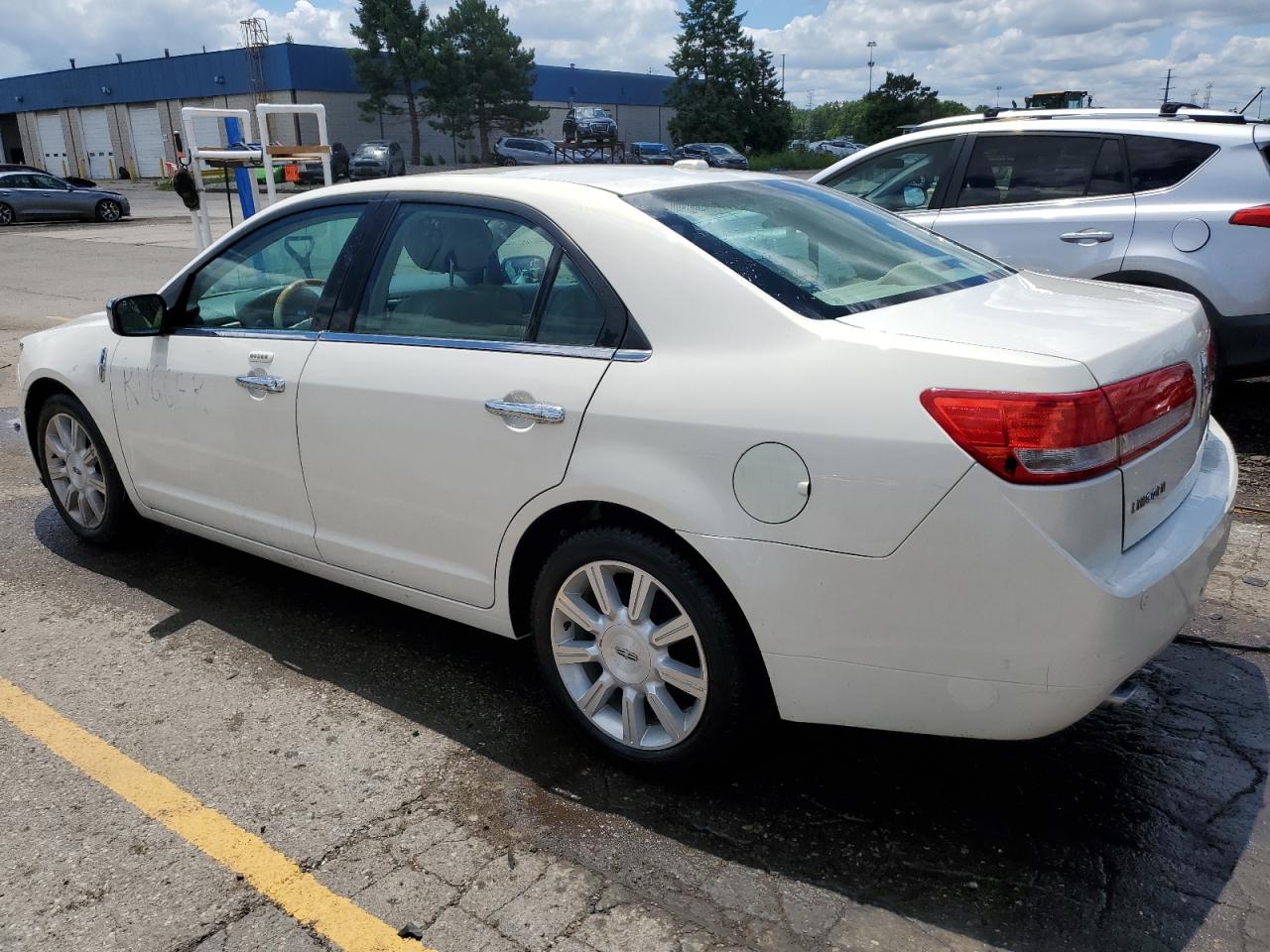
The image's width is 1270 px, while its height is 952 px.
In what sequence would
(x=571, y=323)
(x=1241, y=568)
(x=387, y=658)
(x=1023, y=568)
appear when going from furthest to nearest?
(x=1241, y=568)
(x=387, y=658)
(x=571, y=323)
(x=1023, y=568)

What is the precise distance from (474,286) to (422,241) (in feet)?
1.03

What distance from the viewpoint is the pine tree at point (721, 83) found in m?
62.7

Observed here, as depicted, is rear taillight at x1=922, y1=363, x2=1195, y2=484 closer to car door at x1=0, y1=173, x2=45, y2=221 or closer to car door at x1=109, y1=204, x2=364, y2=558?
car door at x1=109, y1=204, x2=364, y2=558

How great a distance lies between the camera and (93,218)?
95.1 ft

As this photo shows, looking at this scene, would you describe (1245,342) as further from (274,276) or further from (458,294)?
(274,276)

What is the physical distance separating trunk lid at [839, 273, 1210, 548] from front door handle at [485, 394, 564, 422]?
2.66 feet

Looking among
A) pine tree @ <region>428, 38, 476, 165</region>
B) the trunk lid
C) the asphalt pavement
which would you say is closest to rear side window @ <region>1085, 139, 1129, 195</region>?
the asphalt pavement

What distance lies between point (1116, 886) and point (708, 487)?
136 centimetres

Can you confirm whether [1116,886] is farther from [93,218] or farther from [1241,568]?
[93,218]

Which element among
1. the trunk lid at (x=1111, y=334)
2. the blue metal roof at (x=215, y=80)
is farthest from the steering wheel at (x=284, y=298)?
the blue metal roof at (x=215, y=80)

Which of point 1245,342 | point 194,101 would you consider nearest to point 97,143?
point 194,101

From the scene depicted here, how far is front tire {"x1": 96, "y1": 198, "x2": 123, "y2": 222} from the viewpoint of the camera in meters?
28.8

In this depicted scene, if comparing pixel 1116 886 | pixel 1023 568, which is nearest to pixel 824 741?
pixel 1116 886

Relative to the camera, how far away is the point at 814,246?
3119 millimetres
